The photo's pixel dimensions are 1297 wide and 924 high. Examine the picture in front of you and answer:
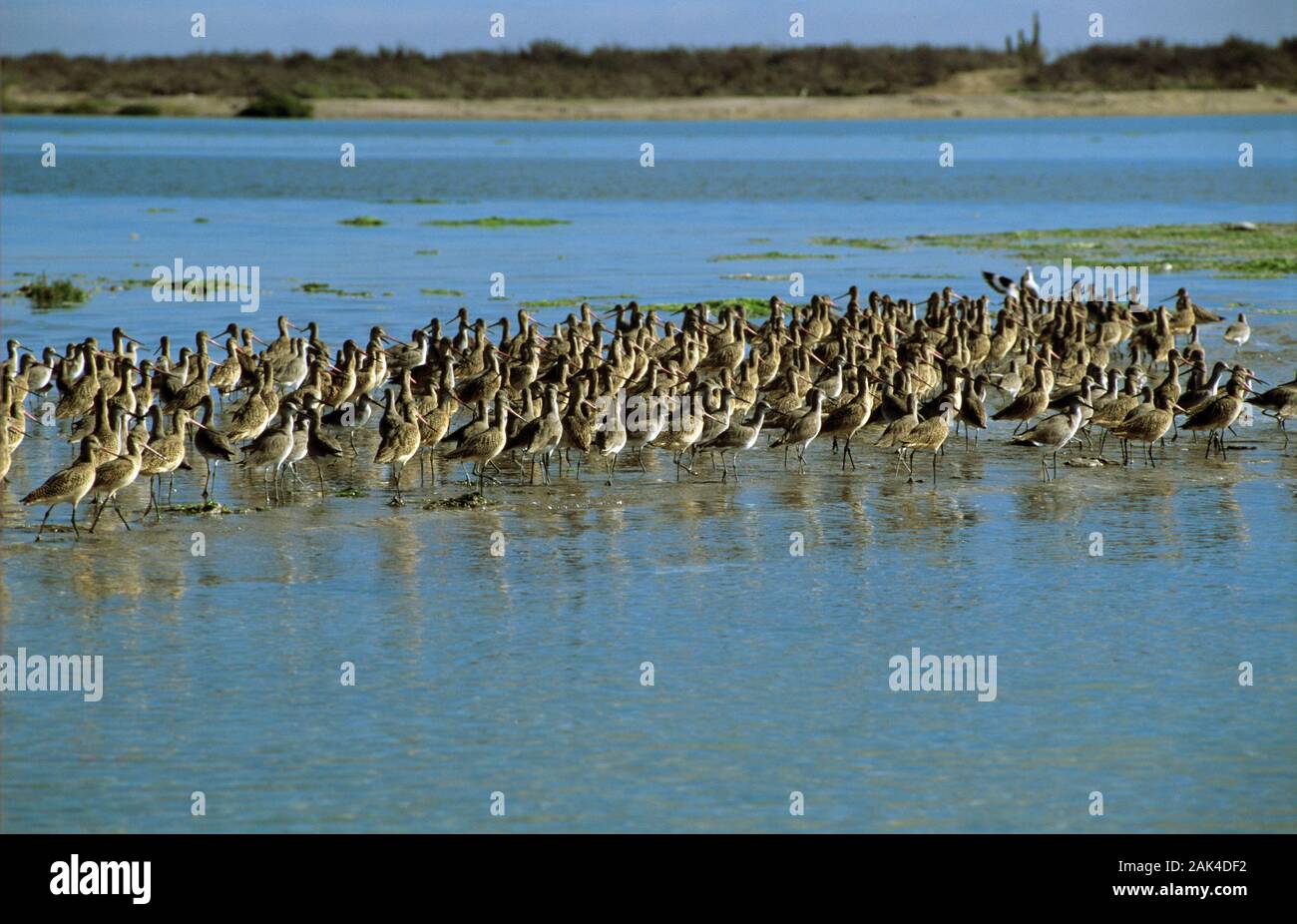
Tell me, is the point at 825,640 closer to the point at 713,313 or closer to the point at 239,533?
the point at 239,533

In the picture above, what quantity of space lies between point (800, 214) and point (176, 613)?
42812mm

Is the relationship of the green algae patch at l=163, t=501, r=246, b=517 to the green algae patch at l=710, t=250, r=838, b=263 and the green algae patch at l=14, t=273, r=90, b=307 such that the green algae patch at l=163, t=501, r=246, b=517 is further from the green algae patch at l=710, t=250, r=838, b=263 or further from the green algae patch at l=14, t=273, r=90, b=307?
the green algae patch at l=710, t=250, r=838, b=263

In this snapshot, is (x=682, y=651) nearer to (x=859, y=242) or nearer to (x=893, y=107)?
(x=859, y=242)

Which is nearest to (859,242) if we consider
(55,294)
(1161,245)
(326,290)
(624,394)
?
(1161,245)

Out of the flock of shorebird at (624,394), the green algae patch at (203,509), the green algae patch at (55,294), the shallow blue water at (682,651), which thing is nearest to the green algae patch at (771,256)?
the green algae patch at (55,294)

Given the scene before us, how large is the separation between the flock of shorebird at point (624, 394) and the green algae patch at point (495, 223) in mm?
24380

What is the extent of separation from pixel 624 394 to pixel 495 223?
30612mm

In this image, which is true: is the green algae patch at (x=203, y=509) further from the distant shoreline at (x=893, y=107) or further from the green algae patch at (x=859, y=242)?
the distant shoreline at (x=893, y=107)

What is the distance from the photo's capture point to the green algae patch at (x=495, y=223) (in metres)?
47.3

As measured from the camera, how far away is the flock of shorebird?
51.0ft

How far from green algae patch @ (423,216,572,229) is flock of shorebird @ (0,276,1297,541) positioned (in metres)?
24.4

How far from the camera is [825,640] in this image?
10945mm

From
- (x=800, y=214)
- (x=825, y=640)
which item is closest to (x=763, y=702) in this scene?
(x=825, y=640)

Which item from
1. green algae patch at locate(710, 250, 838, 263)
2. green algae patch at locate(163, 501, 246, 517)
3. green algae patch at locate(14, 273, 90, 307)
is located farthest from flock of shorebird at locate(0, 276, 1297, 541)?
green algae patch at locate(710, 250, 838, 263)
